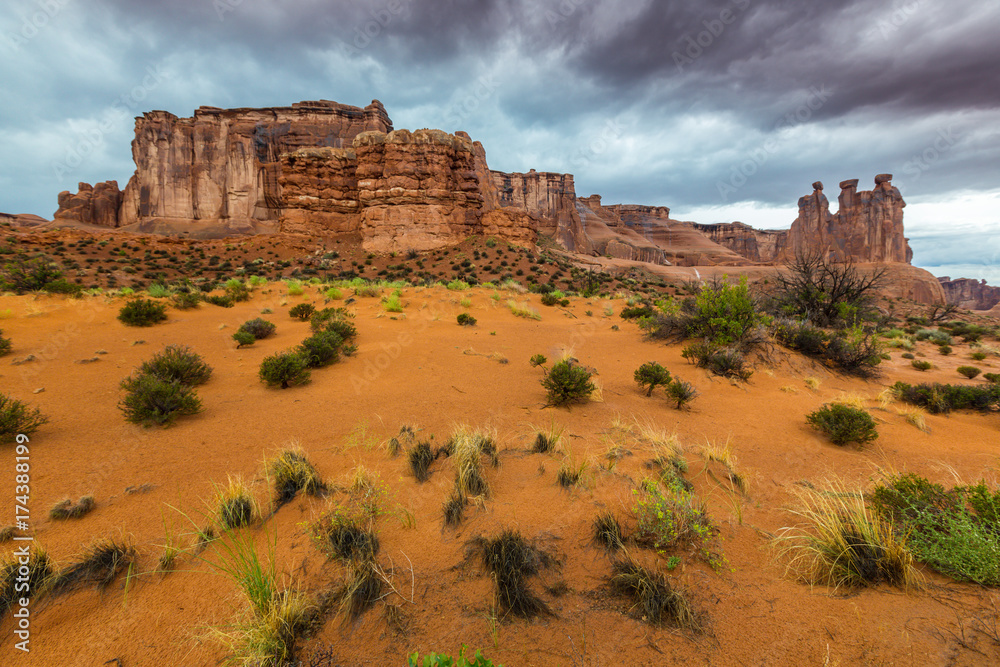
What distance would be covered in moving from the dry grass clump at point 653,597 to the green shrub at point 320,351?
624cm

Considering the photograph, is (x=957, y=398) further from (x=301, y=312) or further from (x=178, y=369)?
(x=301, y=312)

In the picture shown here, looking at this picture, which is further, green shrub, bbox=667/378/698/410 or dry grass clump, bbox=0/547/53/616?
green shrub, bbox=667/378/698/410

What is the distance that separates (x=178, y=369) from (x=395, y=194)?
28.8 meters

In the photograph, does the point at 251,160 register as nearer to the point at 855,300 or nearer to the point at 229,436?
the point at 229,436

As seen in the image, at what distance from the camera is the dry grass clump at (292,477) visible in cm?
310

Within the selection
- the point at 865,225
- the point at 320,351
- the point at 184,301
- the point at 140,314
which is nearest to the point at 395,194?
the point at 184,301

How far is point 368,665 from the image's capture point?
1.71 metres

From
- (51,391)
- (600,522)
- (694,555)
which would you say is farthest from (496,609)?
(51,391)

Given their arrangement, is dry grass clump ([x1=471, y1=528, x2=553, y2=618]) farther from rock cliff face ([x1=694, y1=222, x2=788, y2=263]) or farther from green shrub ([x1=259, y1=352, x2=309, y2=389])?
rock cliff face ([x1=694, y1=222, x2=788, y2=263])

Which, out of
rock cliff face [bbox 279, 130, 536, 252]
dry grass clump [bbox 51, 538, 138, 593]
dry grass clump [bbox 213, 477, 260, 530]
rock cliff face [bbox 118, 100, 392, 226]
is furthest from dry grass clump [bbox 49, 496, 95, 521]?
rock cliff face [bbox 118, 100, 392, 226]

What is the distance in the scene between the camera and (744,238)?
8750cm

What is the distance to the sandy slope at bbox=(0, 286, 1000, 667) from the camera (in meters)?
1.79

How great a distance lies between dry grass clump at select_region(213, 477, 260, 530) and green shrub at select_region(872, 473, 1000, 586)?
4.40 m

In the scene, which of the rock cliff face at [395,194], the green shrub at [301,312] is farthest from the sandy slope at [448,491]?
the rock cliff face at [395,194]
